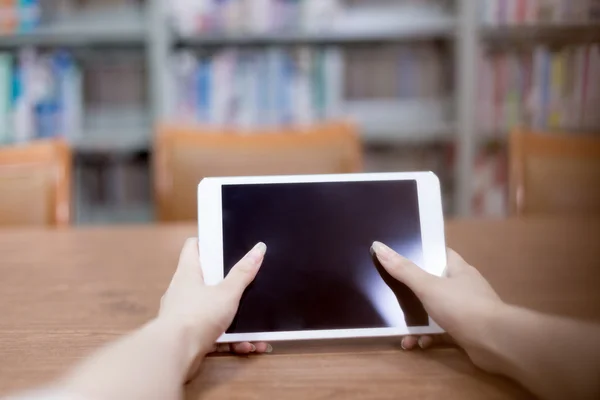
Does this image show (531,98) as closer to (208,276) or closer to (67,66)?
(67,66)

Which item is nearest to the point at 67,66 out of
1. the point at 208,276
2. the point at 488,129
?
the point at 488,129

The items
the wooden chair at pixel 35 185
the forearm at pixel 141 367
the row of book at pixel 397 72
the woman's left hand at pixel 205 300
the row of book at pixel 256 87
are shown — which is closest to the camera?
the forearm at pixel 141 367

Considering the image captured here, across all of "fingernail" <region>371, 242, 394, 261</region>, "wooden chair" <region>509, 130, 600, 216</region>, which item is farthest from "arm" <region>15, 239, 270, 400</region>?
"wooden chair" <region>509, 130, 600, 216</region>

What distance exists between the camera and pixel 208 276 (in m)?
0.54

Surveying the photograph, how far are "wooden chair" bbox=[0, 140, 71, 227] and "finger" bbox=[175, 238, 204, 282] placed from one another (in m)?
0.88

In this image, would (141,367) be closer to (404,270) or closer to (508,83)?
(404,270)

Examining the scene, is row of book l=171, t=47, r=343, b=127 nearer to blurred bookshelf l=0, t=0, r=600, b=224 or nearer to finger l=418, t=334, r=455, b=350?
blurred bookshelf l=0, t=0, r=600, b=224

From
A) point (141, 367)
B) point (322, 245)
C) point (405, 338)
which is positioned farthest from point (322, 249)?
point (141, 367)

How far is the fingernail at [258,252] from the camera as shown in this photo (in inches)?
21.3

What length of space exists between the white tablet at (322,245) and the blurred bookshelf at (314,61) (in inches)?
61.9

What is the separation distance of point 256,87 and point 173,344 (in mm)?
1869

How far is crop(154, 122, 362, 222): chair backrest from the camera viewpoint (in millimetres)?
1381

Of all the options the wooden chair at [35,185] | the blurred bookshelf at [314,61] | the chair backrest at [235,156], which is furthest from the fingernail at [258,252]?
the blurred bookshelf at [314,61]

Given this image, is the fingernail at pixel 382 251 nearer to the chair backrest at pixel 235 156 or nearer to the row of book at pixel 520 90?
the chair backrest at pixel 235 156
